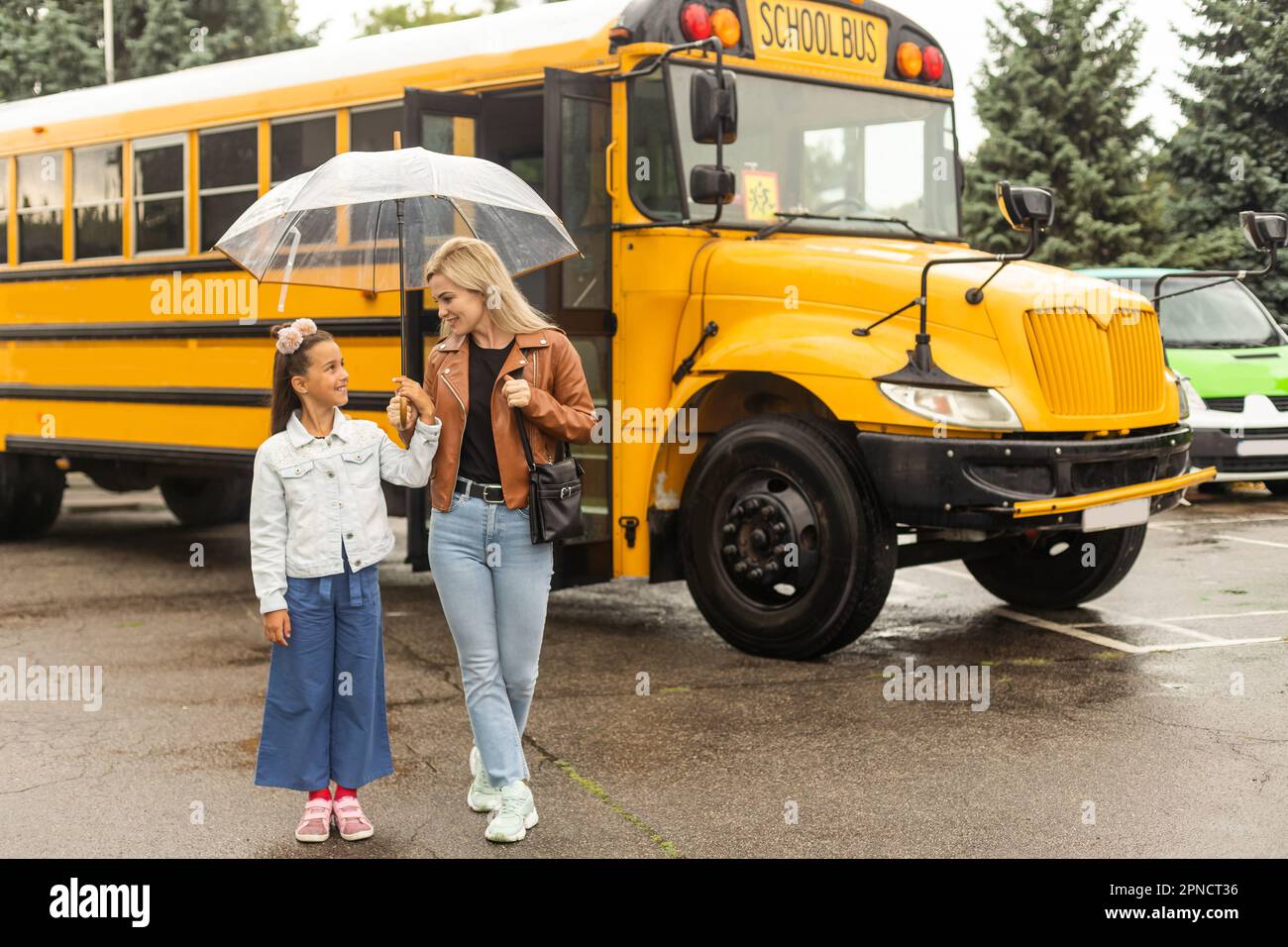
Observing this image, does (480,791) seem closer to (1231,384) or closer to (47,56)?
(1231,384)

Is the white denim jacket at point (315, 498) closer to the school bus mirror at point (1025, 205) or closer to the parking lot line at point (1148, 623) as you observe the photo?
the school bus mirror at point (1025, 205)

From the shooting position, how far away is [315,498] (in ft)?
14.0

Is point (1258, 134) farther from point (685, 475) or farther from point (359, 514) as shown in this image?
point (359, 514)

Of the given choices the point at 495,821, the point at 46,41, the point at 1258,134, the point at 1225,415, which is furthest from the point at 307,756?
the point at 46,41

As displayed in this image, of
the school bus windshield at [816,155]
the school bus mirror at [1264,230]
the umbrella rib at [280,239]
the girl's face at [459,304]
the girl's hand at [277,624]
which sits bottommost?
the girl's hand at [277,624]

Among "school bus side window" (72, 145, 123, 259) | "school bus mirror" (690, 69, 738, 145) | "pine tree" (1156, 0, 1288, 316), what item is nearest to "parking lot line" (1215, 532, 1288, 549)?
"school bus mirror" (690, 69, 738, 145)

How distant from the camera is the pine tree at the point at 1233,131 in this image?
57.1ft

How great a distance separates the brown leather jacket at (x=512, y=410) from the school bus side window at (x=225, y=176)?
13.6 ft

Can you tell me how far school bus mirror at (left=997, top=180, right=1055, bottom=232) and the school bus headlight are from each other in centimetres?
62

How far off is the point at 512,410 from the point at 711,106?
2.20m

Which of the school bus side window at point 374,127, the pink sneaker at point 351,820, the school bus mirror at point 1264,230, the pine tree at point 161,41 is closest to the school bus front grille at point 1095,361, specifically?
the school bus mirror at point 1264,230

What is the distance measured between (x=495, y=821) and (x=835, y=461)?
235cm

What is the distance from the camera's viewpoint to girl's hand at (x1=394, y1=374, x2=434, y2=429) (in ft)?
13.7

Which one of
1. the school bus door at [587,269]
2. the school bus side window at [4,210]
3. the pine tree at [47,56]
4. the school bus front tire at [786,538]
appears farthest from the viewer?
the pine tree at [47,56]
